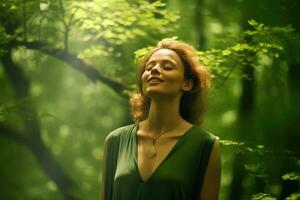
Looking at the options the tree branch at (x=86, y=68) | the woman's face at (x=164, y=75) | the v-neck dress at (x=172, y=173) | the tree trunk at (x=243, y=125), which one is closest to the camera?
the v-neck dress at (x=172, y=173)

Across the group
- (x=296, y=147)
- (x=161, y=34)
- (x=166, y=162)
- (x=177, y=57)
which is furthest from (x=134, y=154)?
(x=161, y=34)

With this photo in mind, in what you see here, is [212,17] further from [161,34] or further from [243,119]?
[243,119]

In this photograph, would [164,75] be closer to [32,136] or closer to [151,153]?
[151,153]

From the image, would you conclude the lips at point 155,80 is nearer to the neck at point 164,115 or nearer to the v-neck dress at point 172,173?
the neck at point 164,115

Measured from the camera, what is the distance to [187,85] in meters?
1.47

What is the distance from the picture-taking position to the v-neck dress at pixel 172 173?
129 centimetres

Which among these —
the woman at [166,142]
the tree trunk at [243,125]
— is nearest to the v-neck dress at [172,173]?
the woman at [166,142]

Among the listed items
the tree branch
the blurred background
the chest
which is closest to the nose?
the chest

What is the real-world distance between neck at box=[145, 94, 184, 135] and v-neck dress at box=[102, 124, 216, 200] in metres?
0.07

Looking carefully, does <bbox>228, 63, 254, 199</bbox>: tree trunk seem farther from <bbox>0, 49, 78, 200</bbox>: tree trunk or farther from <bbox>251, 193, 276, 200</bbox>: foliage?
<bbox>0, 49, 78, 200</bbox>: tree trunk

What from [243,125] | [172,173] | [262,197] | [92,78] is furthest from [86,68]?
[172,173]

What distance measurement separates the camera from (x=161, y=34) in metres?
2.67

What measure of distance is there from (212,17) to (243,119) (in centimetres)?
64

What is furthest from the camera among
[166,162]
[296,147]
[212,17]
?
[212,17]
